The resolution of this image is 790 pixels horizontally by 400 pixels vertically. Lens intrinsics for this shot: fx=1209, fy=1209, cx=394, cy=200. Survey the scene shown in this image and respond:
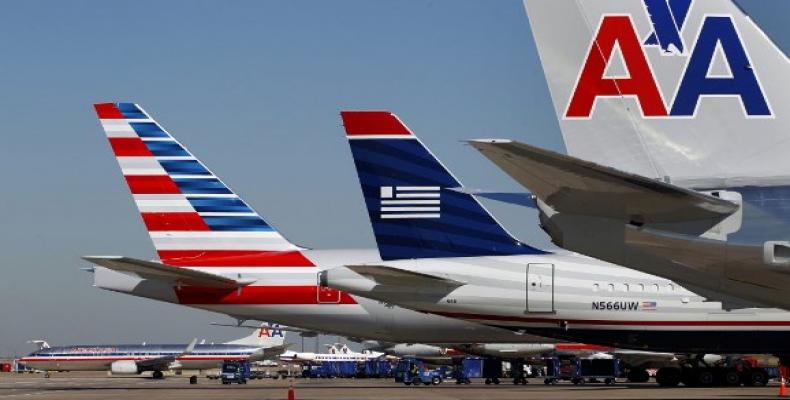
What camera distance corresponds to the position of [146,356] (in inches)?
3310

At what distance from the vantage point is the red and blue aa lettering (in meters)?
12.9

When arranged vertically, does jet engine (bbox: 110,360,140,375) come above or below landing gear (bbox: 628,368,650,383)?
above

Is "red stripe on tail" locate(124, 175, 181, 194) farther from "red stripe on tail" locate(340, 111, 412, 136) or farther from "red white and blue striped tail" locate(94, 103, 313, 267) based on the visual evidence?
"red stripe on tail" locate(340, 111, 412, 136)

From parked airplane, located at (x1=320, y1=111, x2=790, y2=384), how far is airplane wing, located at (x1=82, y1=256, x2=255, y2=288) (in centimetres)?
543

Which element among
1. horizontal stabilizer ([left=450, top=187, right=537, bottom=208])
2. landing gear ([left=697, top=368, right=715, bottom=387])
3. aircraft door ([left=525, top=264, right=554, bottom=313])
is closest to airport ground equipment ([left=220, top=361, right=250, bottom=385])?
landing gear ([left=697, top=368, right=715, bottom=387])

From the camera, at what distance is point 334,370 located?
3573 inches

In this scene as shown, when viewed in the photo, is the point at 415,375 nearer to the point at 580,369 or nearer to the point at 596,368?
the point at 580,369

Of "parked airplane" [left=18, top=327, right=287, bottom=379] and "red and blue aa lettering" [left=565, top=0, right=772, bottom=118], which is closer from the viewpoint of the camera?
"red and blue aa lettering" [left=565, top=0, right=772, bottom=118]

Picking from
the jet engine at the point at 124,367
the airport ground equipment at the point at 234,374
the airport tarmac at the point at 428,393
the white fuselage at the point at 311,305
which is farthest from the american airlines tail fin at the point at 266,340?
the white fuselage at the point at 311,305

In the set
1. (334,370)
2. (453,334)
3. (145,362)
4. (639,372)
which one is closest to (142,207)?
(453,334)

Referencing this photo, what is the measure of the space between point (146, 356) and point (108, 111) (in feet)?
166

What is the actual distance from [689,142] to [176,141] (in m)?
25.4

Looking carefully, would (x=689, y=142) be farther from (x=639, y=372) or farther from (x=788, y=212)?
(x=639, y=372)

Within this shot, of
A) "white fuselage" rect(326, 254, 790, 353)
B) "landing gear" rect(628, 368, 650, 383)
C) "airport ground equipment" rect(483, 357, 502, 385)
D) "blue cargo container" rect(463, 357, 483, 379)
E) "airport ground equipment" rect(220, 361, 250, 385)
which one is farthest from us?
"airport ground equipment" rect(220, 361, 250, 385)
